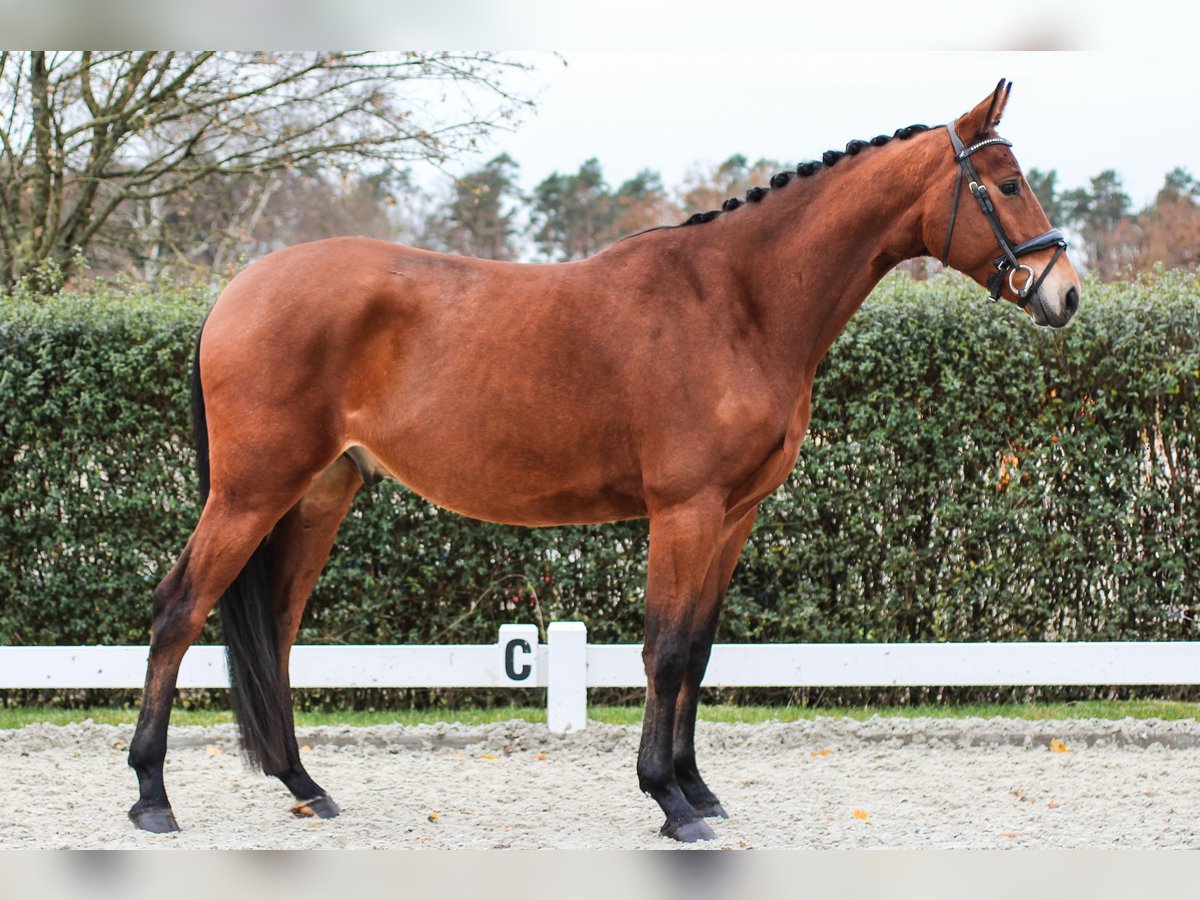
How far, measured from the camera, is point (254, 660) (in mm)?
3963

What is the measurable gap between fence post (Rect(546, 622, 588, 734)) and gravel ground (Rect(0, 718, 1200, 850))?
0.33 ft

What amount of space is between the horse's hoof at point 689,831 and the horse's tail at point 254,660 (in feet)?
4.78

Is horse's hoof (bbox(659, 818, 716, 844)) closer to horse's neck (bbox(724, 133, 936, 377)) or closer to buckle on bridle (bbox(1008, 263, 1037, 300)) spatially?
horse's neck (bbox(724, 133, 936, 377))

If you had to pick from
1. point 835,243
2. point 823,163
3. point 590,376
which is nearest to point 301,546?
point 590,376

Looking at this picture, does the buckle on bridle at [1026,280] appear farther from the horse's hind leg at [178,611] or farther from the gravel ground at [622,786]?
the horse's hind leg at [178,611]

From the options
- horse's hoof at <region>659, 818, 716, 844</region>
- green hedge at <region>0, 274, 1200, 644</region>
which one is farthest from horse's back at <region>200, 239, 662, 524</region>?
green hedge at <region>0, 274, 1200, 644</region>

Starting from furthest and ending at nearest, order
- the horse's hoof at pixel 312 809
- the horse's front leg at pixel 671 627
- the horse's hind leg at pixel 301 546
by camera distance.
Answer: the horse's hind leg at pixel 301 546, the horse's hoof at pixel 312 809, the horse's front leg at pixel 671 627

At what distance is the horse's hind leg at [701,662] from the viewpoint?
4.02 metres

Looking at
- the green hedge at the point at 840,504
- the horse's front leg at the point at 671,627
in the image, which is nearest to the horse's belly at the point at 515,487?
the horse's front leg at the point at 671,627

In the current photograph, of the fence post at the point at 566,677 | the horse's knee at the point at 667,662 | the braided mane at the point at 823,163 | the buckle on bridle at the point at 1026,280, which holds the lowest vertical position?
the fence post at the point at 566,677

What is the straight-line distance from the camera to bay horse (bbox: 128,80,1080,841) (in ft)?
11.9

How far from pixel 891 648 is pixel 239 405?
130 inches

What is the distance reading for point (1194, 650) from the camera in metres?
5.36

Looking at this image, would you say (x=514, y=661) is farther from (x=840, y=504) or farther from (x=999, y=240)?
(x=999, y=240)
